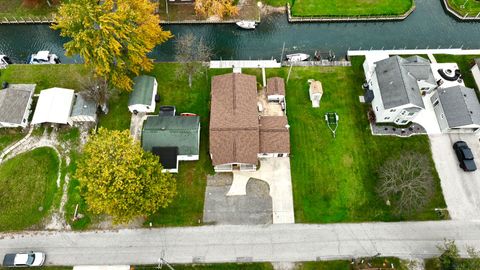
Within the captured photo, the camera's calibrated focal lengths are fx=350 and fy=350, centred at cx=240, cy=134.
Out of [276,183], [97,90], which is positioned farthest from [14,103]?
[276,183]

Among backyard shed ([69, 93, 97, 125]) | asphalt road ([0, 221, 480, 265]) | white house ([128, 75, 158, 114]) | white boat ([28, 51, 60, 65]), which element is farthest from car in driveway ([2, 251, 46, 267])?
white boat ([28, 51, 60, 65])

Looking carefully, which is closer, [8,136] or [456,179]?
[456,179]

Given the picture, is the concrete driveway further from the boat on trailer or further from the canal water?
the boat on trailer

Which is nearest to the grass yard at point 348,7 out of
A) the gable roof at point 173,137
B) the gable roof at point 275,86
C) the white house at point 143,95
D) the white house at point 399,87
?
the white house at point 399,87

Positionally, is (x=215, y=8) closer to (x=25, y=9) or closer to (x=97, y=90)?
(x=97, y=90)

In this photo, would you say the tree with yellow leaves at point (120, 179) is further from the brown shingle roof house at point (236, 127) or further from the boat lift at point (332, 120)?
the boat lift at point (332, 120)

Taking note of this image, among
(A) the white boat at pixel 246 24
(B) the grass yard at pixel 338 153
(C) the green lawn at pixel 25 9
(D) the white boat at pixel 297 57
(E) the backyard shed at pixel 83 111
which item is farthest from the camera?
(C) the green lawn at pixel 25 9
